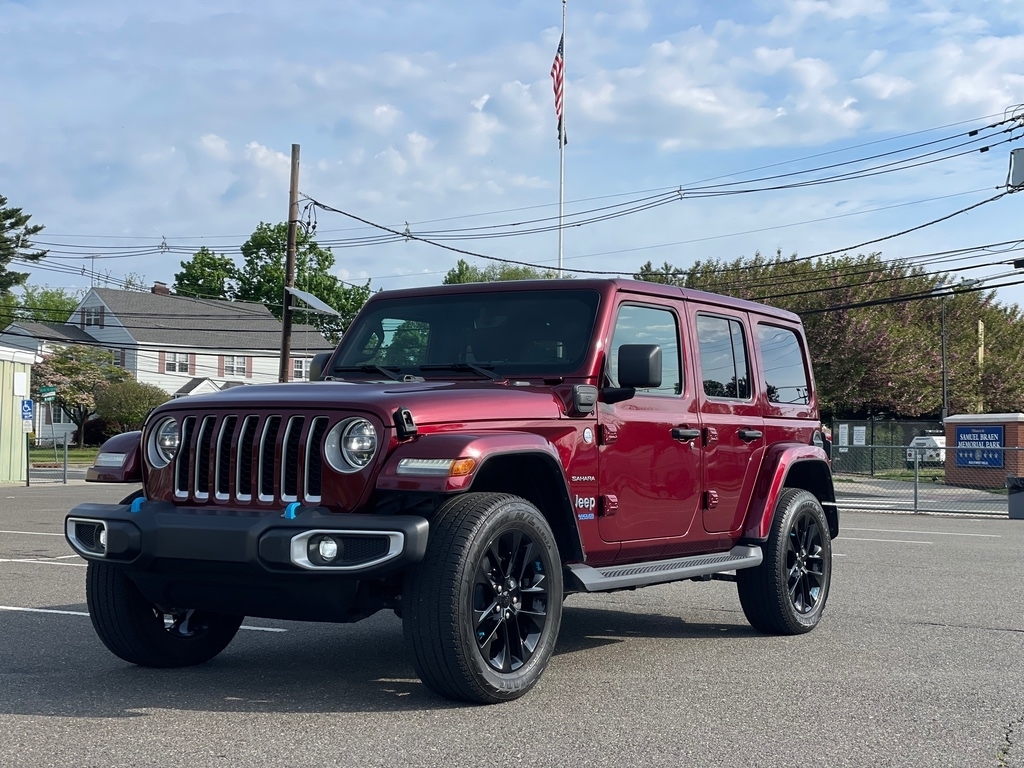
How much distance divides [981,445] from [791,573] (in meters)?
27.6

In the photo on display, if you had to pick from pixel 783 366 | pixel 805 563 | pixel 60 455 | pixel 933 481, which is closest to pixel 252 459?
pixel 805 563

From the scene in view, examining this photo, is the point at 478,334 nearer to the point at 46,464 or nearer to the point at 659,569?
the point at 659,569

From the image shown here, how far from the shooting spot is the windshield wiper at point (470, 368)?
637 centimetres

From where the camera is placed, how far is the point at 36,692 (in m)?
5.63

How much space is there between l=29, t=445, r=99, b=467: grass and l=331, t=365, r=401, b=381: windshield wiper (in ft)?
134

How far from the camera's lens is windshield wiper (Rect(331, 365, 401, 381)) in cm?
666

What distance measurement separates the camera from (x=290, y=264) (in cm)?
3159

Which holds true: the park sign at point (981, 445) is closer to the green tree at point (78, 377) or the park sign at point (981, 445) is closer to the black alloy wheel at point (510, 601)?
the black alloy wheel at point (510, 601)

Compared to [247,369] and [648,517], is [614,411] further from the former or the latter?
[247,369]

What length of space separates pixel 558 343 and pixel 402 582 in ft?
5.61

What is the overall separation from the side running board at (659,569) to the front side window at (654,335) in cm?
94

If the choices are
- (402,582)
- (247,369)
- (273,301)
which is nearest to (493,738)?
(402,582)

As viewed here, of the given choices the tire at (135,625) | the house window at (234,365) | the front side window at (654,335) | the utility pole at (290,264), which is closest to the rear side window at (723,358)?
the front side window at (654,335)

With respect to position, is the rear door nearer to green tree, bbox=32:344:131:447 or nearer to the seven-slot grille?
the seven-slot grille
